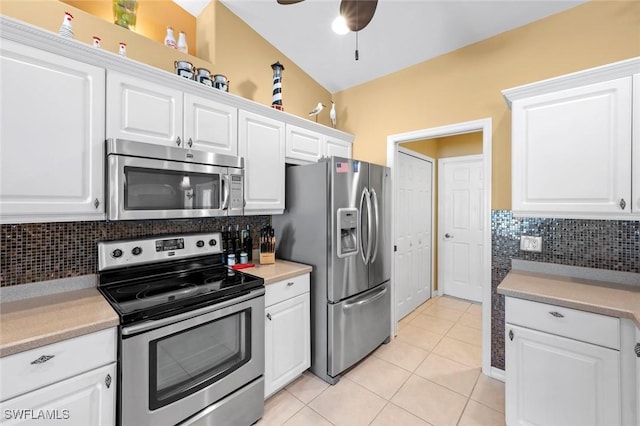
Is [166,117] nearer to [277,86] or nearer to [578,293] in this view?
[277,86]

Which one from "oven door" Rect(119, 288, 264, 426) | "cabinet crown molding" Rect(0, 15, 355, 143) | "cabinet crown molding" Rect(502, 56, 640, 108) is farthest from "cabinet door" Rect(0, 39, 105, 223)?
"cabinet crown molding" Rect(502, 56, 640, 108)

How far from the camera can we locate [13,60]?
123 centimetres

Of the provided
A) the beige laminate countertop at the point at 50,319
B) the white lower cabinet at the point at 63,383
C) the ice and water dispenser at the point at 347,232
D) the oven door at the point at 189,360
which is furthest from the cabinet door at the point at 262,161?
the white lower cabinet at the point at 63,383

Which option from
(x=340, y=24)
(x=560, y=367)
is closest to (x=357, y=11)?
(x=340, y=24)

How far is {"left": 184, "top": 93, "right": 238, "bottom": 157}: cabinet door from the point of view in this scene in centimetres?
182

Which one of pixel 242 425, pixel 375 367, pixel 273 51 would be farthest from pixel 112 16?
Answer: pixel 375 367

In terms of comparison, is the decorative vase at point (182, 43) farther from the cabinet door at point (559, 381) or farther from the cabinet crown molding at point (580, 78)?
the cabinet door at point (559, 381)

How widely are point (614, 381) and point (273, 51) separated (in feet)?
11.3

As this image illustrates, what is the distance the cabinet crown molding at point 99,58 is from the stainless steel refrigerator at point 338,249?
0.84m

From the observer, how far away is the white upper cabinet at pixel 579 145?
1.54 meters

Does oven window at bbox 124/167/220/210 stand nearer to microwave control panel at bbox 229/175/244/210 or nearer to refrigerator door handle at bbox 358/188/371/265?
microwave control panel at bbox 229/175/244/210

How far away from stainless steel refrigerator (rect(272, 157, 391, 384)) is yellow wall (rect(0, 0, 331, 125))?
0.91 metres

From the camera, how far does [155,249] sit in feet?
6.02

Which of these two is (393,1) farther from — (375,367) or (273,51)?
(375,367)
